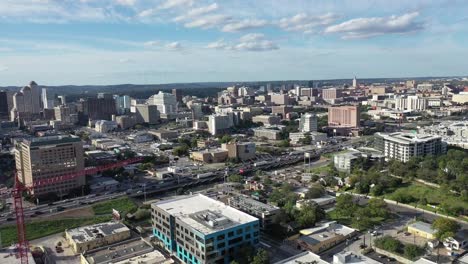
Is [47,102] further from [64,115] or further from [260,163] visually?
[260,163]

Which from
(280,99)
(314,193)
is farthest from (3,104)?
(314,193)

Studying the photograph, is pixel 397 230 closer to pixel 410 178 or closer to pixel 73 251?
pixel 410 178

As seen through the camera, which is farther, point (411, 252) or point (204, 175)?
point (204, 175)

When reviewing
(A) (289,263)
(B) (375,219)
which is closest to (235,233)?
(A) (289,263)

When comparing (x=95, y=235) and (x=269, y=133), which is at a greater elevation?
(x=269, y=133)

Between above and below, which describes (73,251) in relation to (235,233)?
below

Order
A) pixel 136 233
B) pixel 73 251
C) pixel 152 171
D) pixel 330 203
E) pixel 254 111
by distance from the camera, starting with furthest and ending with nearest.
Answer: pixel 254 111 < pixel 152 171 < pixel 330 203 < pixel 136 233 < pixel 73 251
